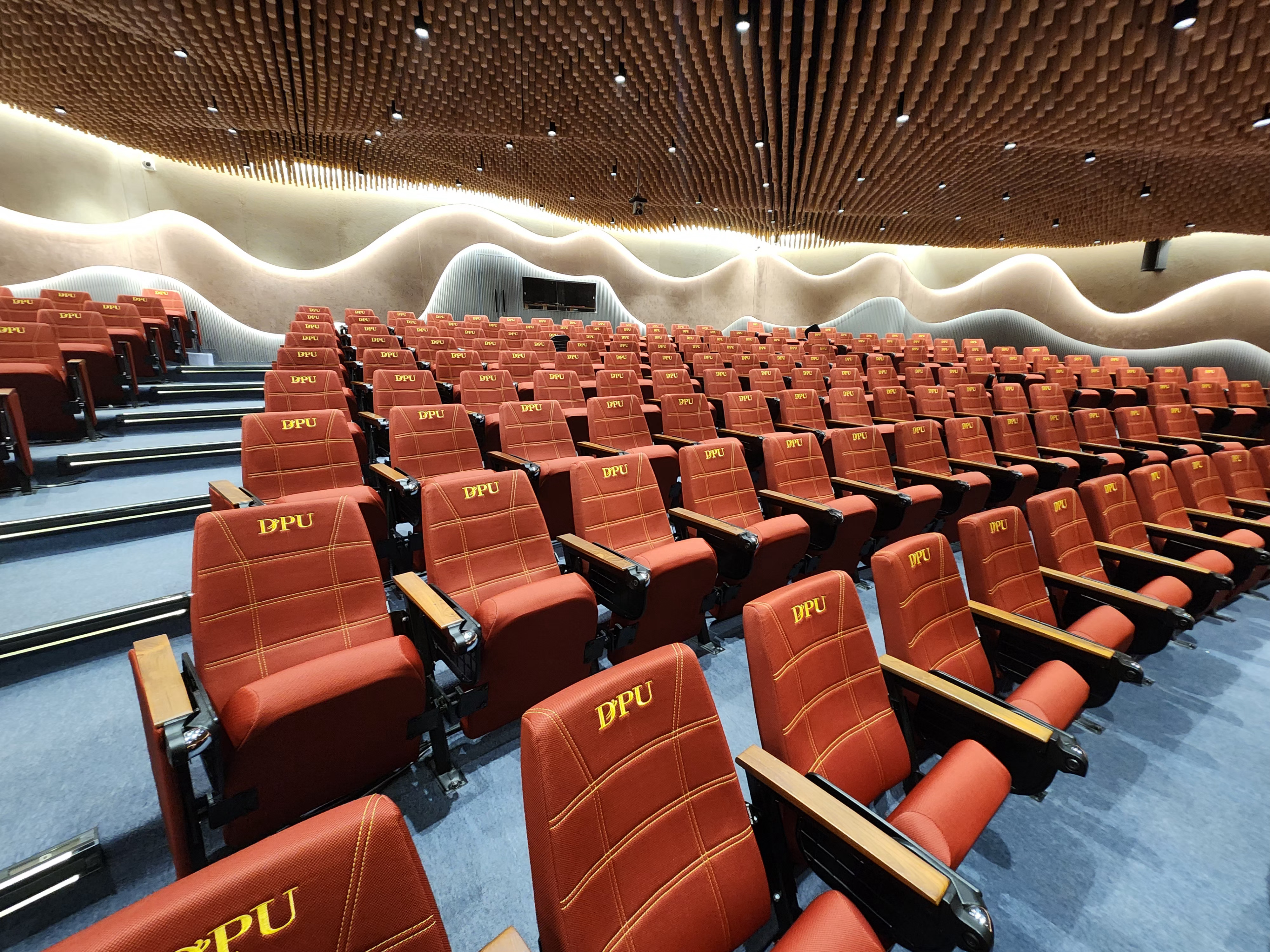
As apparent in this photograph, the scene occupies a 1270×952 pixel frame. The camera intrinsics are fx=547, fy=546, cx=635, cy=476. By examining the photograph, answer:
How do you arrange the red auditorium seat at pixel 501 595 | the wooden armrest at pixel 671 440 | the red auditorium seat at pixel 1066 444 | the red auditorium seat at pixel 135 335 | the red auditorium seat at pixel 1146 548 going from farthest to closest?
the red auditorium seat at pixel 135 335
the red auditorium seat at pixel 1066 444
the wooden armrest at pixel 671 440
the red auditorium seat at pixel 1146 548
the red auditorium seat at pixel 501 595

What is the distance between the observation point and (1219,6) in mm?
3457

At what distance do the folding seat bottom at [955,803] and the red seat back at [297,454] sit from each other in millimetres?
2213

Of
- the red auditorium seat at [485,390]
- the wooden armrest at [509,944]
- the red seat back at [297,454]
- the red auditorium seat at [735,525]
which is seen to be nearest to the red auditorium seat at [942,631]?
the red auditorium seat at [735,525]

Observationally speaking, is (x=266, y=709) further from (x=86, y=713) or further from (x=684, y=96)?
(x=684, y=96)

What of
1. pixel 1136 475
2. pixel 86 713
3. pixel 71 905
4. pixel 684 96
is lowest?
pixel 71 905

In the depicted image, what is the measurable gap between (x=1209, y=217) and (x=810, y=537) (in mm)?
9743

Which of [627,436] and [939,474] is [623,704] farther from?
[939,474]

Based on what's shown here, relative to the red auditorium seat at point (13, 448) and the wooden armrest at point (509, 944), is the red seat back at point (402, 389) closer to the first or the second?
the red auditorium seat at point (13, 448)

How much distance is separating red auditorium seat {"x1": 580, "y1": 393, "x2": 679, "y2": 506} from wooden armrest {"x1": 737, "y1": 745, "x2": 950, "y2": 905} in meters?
1.97

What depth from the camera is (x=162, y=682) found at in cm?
105

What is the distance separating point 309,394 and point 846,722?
3.12 metres

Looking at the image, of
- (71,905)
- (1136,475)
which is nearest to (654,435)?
(1136,475)

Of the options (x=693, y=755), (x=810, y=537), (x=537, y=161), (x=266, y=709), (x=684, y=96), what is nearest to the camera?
(x=693, y=755)

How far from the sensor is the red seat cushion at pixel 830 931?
792mm
